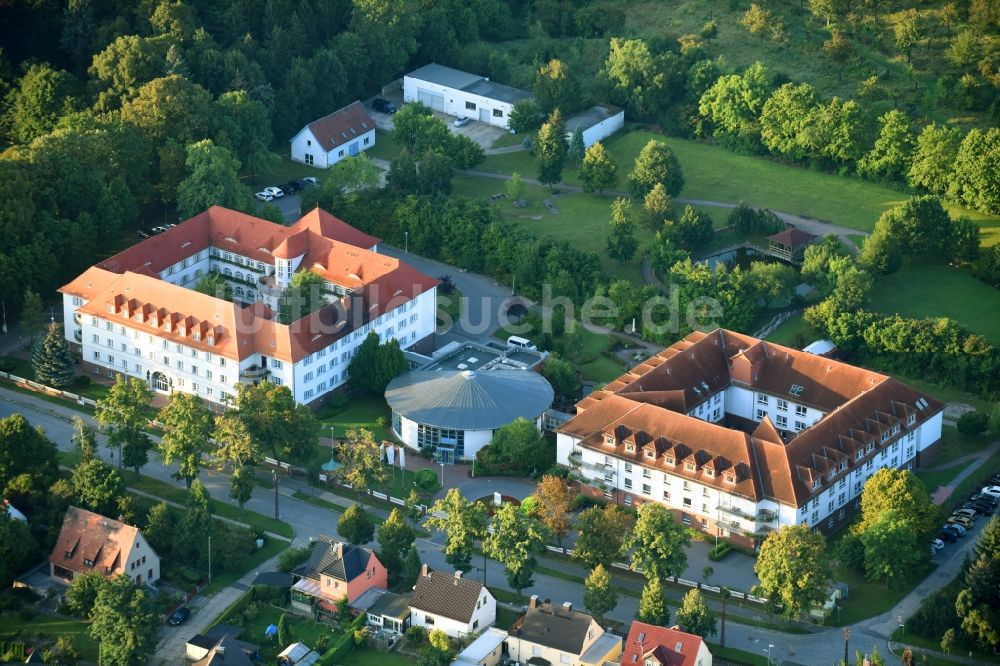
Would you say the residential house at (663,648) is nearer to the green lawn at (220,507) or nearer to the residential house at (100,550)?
the green lawn at (220,507)

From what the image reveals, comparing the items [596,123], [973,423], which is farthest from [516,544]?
[596,123]

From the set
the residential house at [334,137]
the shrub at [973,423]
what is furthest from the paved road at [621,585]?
the residential house at [334,137]

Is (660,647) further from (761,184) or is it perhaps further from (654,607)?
(761,184)

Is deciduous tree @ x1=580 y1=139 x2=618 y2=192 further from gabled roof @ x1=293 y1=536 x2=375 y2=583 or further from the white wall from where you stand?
gabled roof @ x1=293 y1=536 x2=375 y2=583

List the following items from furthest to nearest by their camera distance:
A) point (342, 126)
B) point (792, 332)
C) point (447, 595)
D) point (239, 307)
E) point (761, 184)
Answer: point (342, 126) → point (761, 184) → point (792, 332) → point (239, 307) → point (447, 595)

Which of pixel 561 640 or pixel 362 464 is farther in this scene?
pixel 362 464

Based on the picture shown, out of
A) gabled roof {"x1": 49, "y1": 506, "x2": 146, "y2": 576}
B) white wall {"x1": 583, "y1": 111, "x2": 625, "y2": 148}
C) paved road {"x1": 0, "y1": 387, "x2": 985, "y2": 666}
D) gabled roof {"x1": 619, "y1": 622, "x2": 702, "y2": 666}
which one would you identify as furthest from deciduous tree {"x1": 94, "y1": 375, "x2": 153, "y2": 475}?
white wall {"x1": 583, "y1": 111, "x2": 625, "y2": 148}

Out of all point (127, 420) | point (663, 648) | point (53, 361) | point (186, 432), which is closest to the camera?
point (663, 648)
